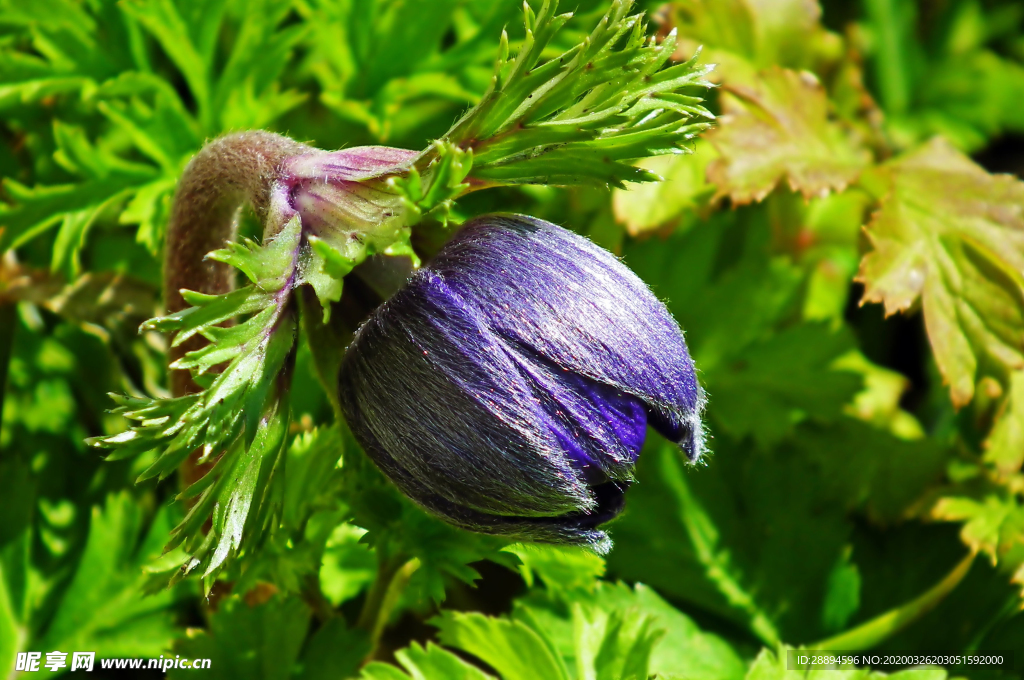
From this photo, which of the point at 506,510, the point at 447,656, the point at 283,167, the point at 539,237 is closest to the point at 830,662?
the point at 447,656

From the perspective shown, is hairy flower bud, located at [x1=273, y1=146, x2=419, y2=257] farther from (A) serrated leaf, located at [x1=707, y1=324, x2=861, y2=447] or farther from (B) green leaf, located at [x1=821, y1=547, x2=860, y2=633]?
(B) green leaf, located at [x1=821, y1=547, x2=860, y2=633]

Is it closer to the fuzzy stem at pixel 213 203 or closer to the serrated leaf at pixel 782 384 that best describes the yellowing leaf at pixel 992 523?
the serrated leaf at pixel 782 384

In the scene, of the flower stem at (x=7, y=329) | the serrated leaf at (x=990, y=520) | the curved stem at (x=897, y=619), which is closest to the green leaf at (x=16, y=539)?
the flower stem at (x=7, y=329)

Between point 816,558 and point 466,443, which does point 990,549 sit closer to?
point 816,558

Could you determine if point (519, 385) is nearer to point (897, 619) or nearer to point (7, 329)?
point (897, 619)

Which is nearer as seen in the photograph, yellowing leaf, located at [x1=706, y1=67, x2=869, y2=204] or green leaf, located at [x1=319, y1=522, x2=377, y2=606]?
green leaf, located at [x1=319, y1=522, x2=377, y2=606]

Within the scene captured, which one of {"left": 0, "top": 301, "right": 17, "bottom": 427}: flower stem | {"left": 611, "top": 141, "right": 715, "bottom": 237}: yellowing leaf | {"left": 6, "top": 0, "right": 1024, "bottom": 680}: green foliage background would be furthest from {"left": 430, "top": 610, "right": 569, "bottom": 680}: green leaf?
{"left": 0, "top": 301, "right": 17, "bottom": 427}: flower stem
